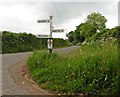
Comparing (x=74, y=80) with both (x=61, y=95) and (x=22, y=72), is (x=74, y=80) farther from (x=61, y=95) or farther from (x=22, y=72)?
(x=22, y=72)

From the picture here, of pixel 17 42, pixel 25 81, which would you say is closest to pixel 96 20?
pixel 17 42

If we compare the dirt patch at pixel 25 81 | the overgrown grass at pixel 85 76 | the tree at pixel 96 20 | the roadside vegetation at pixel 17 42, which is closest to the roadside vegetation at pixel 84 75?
the overgrown grass at pixel 85 76

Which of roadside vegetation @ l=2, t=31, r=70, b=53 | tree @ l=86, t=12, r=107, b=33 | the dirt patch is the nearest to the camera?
the dirt patch

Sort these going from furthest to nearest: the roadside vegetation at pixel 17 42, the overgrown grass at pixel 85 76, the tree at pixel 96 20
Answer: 1. the tree at pixel 96 20
2. the roadside vegetation at pixel 17 42
3. the overgrown grass at pixel 85 76

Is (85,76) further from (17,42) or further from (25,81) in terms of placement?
(17,42)

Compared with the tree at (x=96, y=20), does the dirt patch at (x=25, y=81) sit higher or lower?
lower

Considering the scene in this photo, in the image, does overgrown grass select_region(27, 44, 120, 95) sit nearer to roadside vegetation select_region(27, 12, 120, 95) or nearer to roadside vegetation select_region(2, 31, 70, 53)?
roadside vegetation select_region(27, 12, 120, 95)

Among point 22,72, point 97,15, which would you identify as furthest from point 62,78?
point 97,15

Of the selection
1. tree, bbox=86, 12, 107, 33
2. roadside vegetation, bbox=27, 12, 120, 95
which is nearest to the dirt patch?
roadside vegetation, bbox=27, 12, 120, 95

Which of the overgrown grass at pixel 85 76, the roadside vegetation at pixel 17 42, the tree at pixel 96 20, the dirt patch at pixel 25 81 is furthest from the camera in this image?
the tree at pixel 96 20

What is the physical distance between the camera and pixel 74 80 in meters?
10.3

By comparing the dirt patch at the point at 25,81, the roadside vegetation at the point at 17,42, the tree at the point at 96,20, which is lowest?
the dirt patch at the point at 25,81

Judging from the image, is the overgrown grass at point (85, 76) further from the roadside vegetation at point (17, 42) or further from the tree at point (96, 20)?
the tree at point (96, 20)

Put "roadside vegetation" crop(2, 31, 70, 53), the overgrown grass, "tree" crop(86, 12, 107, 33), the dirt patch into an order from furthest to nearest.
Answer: "tree" crop(86, 12, 107, 33), "roadside vegetation" crop(2, 31, 70, 53), the dirt patch, the overgrown grass
